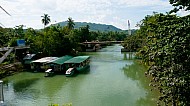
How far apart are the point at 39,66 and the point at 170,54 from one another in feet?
65.2

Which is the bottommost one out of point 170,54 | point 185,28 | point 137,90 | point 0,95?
point 137,90

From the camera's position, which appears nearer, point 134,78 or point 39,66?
point 134,78

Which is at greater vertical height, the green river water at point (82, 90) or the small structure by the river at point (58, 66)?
the small structure by the river at point (58, 66)

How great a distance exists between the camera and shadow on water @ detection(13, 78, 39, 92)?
18.2 meters

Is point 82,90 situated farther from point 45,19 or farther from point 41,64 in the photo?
point 45,19

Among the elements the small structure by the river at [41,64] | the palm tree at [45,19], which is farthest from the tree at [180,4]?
the palm tree at [45,19]

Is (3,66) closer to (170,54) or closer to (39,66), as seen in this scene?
(39,66)

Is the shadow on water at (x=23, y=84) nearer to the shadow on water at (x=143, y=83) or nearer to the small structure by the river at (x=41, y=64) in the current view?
the small structure by the river at (x=41, y=64)

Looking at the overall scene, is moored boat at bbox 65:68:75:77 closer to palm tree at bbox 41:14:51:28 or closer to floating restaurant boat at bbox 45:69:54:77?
floating restaurant boat at bbox 45:69:54:77

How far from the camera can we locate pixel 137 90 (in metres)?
16.9

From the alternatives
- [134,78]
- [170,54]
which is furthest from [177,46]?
[134,78]

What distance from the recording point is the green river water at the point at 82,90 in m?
14.6

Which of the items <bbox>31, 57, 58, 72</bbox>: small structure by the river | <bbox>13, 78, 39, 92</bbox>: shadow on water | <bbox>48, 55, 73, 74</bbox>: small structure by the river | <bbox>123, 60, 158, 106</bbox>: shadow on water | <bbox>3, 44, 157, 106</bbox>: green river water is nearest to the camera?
<bbox>123, 60, 158, 106</bbox>: shadow on water

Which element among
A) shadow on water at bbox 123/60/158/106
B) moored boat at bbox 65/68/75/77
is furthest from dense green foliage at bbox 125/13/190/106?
moored boat at bbox 65/68/75/77
